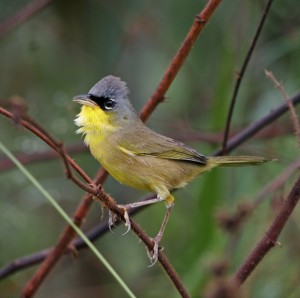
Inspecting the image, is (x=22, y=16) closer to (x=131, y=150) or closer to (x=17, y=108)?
(x=131, y=150)

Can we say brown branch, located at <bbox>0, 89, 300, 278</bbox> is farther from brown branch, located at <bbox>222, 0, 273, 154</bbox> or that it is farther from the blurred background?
the blurred background

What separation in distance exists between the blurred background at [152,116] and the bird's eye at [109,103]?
364 millimetres

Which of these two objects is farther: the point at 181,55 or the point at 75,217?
the point at 75,217

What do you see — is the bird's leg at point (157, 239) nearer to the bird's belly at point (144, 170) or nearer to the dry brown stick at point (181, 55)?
Result: the bird's belly at point (144, 170)

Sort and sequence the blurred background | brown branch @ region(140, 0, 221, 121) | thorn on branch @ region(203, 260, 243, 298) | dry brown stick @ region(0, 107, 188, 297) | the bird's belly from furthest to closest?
the blurred background
the bird's belly
brown branch @ region(140, 0, 221, 121)
dry brown stick @ region(0, 107, 188, 297)
thorn on branch @ region(203, 260, 243, 298)

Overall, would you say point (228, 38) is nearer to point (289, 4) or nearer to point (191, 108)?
point (289, 4)

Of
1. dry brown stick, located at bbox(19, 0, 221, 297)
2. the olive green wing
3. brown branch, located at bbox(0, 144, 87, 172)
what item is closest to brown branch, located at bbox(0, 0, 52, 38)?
brown branch, located at bbox(0, 144, 87, 172)

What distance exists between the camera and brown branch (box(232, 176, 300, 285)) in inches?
95.0

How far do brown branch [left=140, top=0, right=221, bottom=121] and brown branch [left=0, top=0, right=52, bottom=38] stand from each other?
4.68 feet

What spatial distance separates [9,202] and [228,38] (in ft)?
6.32

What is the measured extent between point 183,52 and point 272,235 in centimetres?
105

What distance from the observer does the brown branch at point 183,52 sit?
3059 mm

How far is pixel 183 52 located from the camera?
317 centimetres

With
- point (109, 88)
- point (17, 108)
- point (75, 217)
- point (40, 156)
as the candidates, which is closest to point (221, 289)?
point (17, 108)
